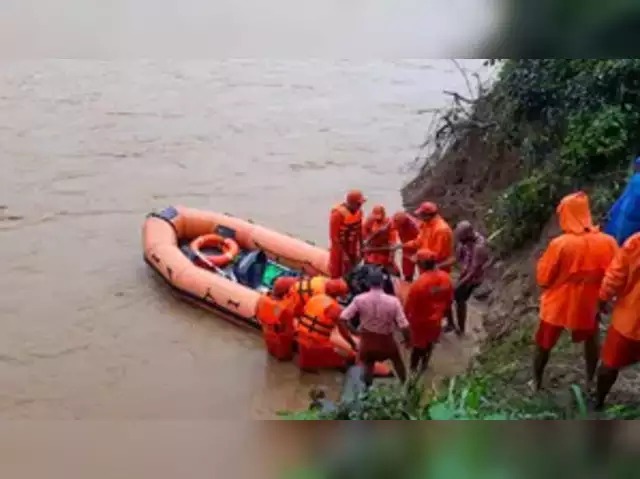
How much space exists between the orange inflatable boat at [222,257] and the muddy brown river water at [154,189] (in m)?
0.10

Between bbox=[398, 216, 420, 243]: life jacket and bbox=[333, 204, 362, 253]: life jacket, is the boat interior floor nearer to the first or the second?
bbox=[333, 204, 362, 253]: life jacket

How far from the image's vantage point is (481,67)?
5.57 meters

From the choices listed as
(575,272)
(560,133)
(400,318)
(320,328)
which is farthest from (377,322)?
(560,133)

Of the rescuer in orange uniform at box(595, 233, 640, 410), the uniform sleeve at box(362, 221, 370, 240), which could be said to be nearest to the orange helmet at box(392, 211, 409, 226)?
the uniform sleeve at box(362, 221, 370, 240)

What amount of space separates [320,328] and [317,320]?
48 mm

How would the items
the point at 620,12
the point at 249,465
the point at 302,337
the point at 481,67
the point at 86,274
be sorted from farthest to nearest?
the point at 481,67
the point at 86,274
the point at 302,337
the point at 249,465
the point at 620,12

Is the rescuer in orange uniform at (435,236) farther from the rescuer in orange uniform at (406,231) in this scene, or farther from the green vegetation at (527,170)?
the green vegetation at (527,170)

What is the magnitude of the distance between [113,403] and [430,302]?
4.31 feet

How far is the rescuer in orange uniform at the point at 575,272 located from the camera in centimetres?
311

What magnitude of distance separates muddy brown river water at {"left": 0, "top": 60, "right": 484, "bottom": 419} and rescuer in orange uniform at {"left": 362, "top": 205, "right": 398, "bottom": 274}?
53cm

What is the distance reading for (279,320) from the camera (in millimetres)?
4215

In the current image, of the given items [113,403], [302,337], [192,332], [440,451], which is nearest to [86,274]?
[192,332]

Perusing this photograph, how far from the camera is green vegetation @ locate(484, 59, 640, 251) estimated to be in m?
4.38

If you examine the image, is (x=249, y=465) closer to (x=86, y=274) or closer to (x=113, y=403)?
(x=113, y=403)
